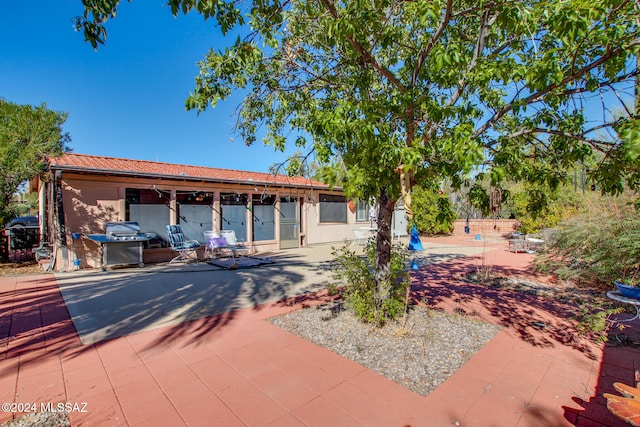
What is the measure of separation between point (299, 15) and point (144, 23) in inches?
133

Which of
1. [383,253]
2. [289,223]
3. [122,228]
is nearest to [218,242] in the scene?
[122,228]

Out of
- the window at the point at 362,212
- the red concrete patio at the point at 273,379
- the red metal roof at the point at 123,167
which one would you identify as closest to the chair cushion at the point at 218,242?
the red metal roof at the point at 123,167

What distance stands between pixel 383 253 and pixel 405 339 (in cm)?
110

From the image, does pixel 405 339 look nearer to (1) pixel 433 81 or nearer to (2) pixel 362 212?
(1) pixel 433 81

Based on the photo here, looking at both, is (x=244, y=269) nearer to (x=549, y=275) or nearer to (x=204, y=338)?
(x=204, y=338)

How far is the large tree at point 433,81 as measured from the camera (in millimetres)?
2740

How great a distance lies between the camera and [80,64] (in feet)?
28.5

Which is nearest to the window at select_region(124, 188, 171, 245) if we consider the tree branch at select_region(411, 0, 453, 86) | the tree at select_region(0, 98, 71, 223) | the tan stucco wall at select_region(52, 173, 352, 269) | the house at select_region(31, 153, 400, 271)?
the house at select_region(31, 153, 400, 271)

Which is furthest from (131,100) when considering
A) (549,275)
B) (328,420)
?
(549,275)

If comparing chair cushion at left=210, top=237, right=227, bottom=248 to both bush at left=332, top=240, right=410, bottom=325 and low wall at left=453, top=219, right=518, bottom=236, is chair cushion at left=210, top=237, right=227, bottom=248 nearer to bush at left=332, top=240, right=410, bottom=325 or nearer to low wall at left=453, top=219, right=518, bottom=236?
bush at left=332, top=240, right=410, bottom=325

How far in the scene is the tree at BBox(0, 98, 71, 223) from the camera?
8.64m

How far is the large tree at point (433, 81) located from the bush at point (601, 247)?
2548 mm

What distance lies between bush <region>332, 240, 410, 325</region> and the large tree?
183mm

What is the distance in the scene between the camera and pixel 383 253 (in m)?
4.22
